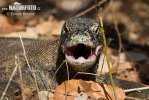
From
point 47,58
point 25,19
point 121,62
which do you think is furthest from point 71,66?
point 25,19

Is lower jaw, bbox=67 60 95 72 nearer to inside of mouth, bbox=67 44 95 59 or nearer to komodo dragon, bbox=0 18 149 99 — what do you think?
komodo dragon, bbox=0 18 149 99

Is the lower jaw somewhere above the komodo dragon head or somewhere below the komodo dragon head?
below

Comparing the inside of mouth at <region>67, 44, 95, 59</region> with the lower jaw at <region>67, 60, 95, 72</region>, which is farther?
the inside of mouth at <region>67, 44, 95, 59</region>

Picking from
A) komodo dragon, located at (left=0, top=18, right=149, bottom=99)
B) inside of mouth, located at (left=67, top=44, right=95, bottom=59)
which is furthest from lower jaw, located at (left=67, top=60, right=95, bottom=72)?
inside of mouth, located at (left=67, top=44, right=95, bottom=59)

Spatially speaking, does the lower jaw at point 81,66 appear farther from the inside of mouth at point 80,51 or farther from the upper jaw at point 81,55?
the inside of mouth at point 80,51

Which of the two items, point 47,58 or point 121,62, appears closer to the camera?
point 47,58

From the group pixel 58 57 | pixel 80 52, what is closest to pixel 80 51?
pixel 80 52

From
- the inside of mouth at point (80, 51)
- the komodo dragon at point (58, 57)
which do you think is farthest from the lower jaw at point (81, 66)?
the inside of mouth at point (80, 51)

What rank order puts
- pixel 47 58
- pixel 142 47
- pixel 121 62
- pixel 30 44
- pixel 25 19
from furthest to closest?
pixel 25 19
pixel 142 47
pixel 121 62
pixel 30 44
pixel 47 58

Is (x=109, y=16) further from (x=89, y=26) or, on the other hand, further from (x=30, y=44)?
(x=89, y=26)
